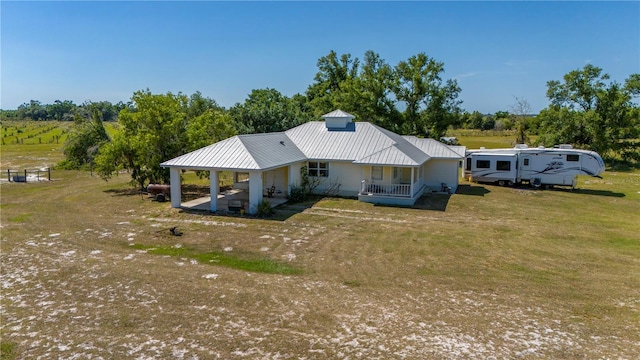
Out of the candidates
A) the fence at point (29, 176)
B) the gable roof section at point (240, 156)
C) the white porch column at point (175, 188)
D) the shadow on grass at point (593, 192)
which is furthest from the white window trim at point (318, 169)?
the fence at point (29, 176)

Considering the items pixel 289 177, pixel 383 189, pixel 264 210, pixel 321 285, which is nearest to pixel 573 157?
pixel 383 189

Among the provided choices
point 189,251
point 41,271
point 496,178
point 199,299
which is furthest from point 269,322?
point 496,178

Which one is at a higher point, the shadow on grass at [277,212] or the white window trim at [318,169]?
the white window trim at [318,169]

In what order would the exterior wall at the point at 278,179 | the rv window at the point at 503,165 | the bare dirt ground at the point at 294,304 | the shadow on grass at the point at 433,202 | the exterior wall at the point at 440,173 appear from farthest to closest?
1. the rv window at the point at 503,165
2. the exterior wall at the point at 440,173
3. the exterior wall at the point at 278,179
4. the shadow on grass at the point at 433,202
5. the bare dirt ground at the point at 294,304

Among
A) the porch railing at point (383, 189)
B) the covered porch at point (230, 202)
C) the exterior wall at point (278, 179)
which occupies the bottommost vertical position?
the covered porch at point (230, 202)

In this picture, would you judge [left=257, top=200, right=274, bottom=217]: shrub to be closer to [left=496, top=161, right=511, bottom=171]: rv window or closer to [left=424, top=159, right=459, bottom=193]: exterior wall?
[left=424, top=159, right=459, bottom=193]: exterior wall

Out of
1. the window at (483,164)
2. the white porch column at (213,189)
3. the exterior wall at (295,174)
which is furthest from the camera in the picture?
Result: the window at (483,164)

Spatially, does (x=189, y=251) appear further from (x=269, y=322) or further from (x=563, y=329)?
(x=563, y=329)

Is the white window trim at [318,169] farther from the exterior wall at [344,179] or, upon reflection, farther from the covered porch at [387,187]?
the covered porch at [387,187]
